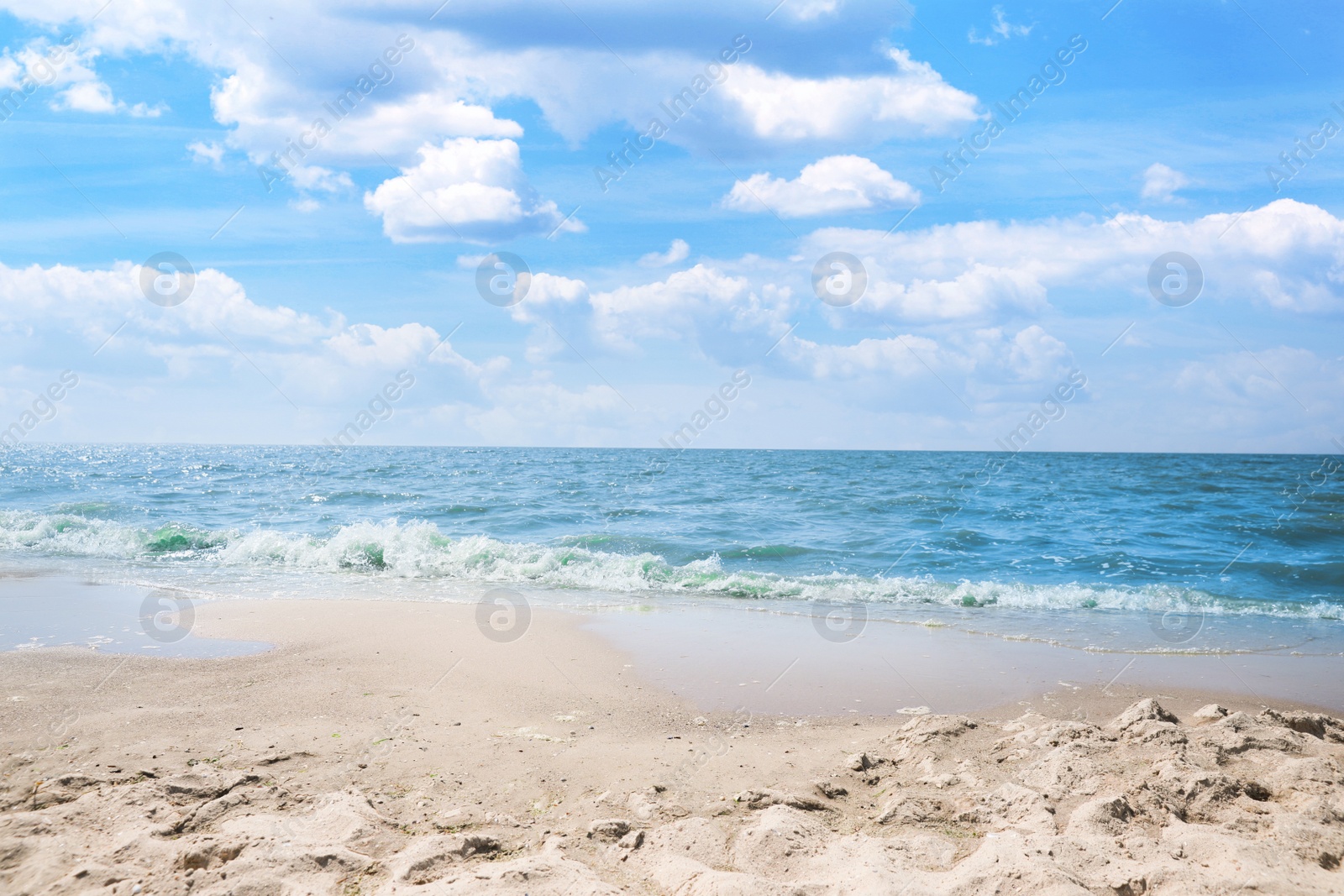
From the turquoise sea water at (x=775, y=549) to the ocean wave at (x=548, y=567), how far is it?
0.05 metres

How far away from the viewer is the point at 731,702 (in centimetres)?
618

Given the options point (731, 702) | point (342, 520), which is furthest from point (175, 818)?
point (342, 520)

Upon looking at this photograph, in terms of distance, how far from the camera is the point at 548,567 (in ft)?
43.3

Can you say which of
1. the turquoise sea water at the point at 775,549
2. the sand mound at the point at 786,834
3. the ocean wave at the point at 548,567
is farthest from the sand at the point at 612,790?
the ocean wave at the point at 548,567

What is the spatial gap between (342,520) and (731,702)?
14999 mm

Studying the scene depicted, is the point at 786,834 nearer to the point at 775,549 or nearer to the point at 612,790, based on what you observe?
the point at 612,790

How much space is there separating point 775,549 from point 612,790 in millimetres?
10881

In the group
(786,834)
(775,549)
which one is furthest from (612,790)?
(775,549)

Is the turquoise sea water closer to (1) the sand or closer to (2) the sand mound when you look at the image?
(1) the sand

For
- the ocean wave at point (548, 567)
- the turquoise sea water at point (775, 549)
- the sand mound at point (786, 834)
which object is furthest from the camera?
the ocean wave at point (548, 567)

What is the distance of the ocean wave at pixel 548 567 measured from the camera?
1132 centimetres

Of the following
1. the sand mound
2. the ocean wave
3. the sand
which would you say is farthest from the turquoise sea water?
the sand mound

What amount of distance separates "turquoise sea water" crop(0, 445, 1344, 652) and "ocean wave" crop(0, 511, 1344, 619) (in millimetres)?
50

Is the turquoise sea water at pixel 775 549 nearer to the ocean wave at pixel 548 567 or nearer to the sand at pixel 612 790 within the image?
the ocean wave at pixel 548 567
